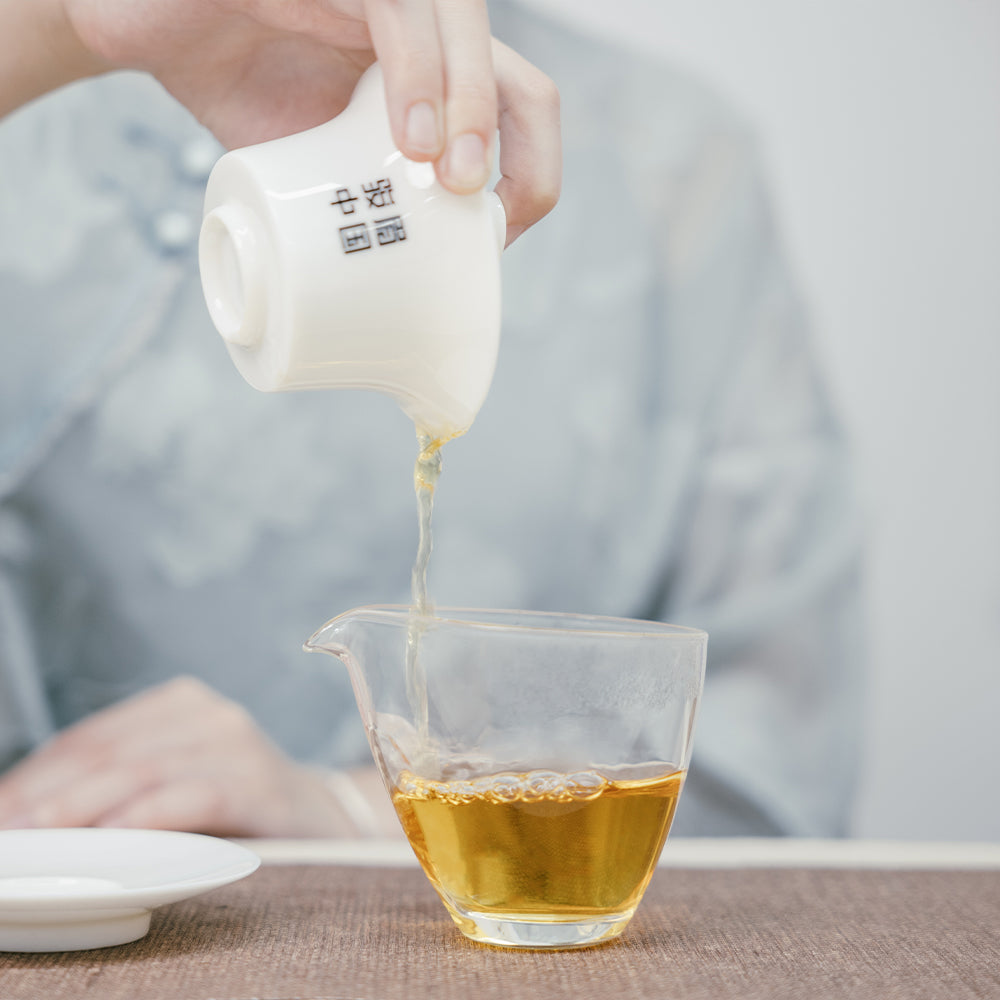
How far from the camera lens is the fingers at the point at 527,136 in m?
0.57

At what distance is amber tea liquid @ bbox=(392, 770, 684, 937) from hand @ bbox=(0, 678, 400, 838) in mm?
447

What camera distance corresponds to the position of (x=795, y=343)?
1.37 metres

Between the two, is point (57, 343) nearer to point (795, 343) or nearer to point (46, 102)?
point (46, 102)

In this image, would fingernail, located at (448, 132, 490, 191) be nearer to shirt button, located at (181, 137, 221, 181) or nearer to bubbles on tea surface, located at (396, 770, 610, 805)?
bubbles on tea surface, located at (396, 770, 610, 805)

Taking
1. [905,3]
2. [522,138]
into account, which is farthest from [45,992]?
[905,3]

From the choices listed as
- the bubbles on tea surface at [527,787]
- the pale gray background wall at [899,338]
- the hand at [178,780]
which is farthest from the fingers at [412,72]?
the pale gray background wall at [899,338]

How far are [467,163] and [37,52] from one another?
0.44 metres

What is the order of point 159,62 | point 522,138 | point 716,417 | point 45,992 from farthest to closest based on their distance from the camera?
point 716,417
point 159,62
point 522,138
point 45,992

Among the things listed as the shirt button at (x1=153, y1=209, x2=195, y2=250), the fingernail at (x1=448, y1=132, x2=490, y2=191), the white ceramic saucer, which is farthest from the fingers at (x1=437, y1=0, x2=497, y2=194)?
the shirt button at (x1=153, y1=209, x2=195, y2=250)

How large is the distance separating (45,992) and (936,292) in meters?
1.41

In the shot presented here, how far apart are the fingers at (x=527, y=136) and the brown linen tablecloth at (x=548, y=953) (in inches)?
13.6

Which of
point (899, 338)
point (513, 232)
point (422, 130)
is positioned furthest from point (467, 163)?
point (899, 338)

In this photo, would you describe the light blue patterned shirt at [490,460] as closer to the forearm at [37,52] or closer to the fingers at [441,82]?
the forearm at [37,52]

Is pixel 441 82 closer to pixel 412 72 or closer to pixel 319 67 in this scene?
pixel 412 72
